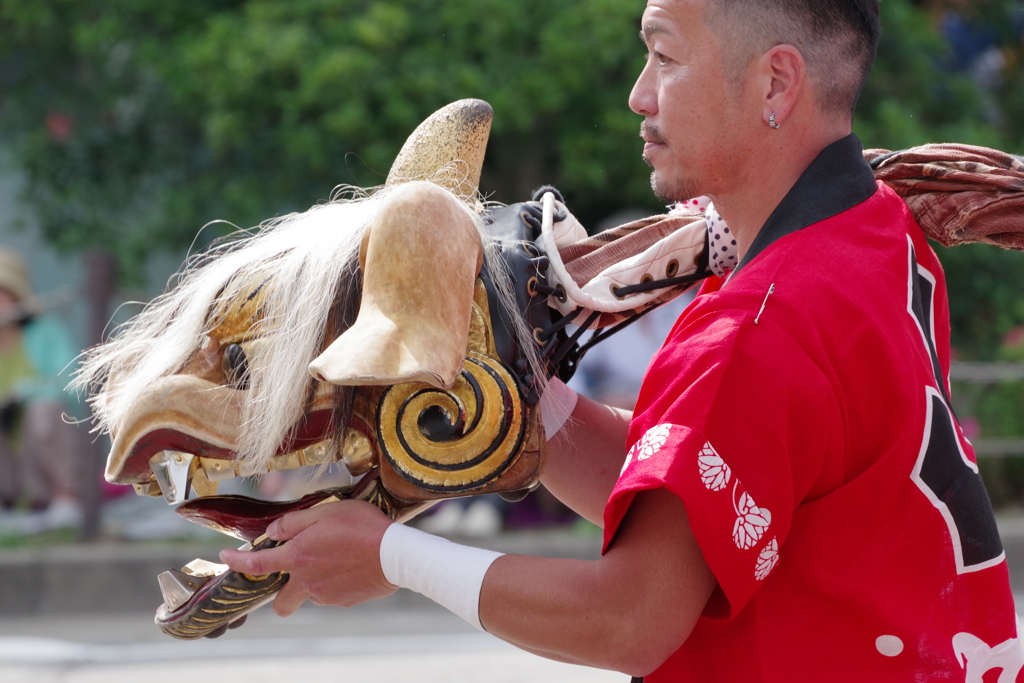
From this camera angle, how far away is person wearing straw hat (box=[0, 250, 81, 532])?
522 cm

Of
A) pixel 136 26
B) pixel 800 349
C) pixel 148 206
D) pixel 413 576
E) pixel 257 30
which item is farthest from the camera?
pixel 148 206

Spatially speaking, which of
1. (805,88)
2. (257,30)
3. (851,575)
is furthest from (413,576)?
(257,30)

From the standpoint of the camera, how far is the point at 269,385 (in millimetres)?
1447

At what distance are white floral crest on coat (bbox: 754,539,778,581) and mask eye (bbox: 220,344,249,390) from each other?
0.70m

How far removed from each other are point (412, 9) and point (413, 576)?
4356 mm

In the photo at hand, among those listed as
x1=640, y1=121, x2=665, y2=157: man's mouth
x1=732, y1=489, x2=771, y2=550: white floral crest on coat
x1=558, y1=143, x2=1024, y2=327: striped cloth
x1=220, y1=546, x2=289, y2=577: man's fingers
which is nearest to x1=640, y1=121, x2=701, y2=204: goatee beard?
x1=640, y1=121, x2=665, y2=157: man's mouth

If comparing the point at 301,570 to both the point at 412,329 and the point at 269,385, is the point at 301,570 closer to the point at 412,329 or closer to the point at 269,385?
the point at 269,385

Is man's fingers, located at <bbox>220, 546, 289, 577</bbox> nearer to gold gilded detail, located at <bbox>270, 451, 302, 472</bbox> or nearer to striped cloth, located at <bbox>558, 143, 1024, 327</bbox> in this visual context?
gold gilded detail, located at <bbox>270, 451, 302, 472</bbox>

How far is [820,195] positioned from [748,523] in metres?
0.42

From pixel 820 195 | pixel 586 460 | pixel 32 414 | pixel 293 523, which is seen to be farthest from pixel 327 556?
pixel 32 414

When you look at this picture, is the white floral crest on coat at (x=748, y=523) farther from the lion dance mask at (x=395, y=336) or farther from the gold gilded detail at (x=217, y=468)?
the gold gilded detail at (x=217, y=468)

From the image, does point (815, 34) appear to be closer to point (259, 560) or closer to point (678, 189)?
point (678, 189)

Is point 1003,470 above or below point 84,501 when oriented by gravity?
below

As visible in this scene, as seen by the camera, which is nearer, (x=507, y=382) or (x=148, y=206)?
(x=507, y=382)
